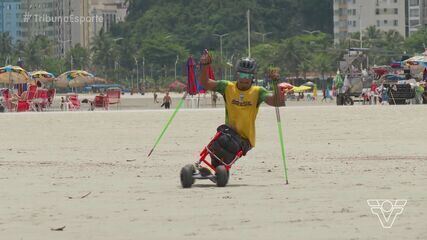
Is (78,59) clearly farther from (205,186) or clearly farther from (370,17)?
(205,186)

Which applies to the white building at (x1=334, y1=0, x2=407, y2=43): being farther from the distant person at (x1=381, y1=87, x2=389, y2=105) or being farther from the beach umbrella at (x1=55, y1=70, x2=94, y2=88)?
the distant person at (x1=381, y1=87, x2=389, y2=105)

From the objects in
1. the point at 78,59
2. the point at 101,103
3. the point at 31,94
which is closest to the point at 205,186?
the point at 31,94

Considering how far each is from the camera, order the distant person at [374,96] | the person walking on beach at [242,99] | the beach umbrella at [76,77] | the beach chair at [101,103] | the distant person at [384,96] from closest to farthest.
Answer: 1. the person walking on beach at [242,99]
2. the distant person at [384,96]
3. the distant person at [374,96]
4. the beach chair at [101,103]
5. the beach umbrella at [76,77]

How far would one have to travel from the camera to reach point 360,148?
69.3 feet

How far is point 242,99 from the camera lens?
14195 mm

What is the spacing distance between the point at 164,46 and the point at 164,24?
15.3 m

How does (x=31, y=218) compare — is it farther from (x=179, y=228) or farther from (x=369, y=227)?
(x=369, y=227)

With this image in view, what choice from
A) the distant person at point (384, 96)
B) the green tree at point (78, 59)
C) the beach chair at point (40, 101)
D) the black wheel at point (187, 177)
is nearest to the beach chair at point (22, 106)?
the beach chair at point (40, 101)

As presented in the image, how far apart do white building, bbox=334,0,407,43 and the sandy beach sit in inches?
6106

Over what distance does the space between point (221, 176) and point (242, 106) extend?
3.18 ft

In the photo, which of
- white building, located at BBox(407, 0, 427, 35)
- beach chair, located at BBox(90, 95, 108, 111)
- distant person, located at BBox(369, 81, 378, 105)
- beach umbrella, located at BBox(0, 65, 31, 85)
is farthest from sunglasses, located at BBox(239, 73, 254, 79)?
white building, located at BBox(407, 0, 427, 35)

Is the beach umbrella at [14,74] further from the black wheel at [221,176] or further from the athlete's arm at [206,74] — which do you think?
the black wheel at [221,176]

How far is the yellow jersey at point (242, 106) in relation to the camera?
46.6 feet

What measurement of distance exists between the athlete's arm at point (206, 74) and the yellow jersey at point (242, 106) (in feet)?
0.31
